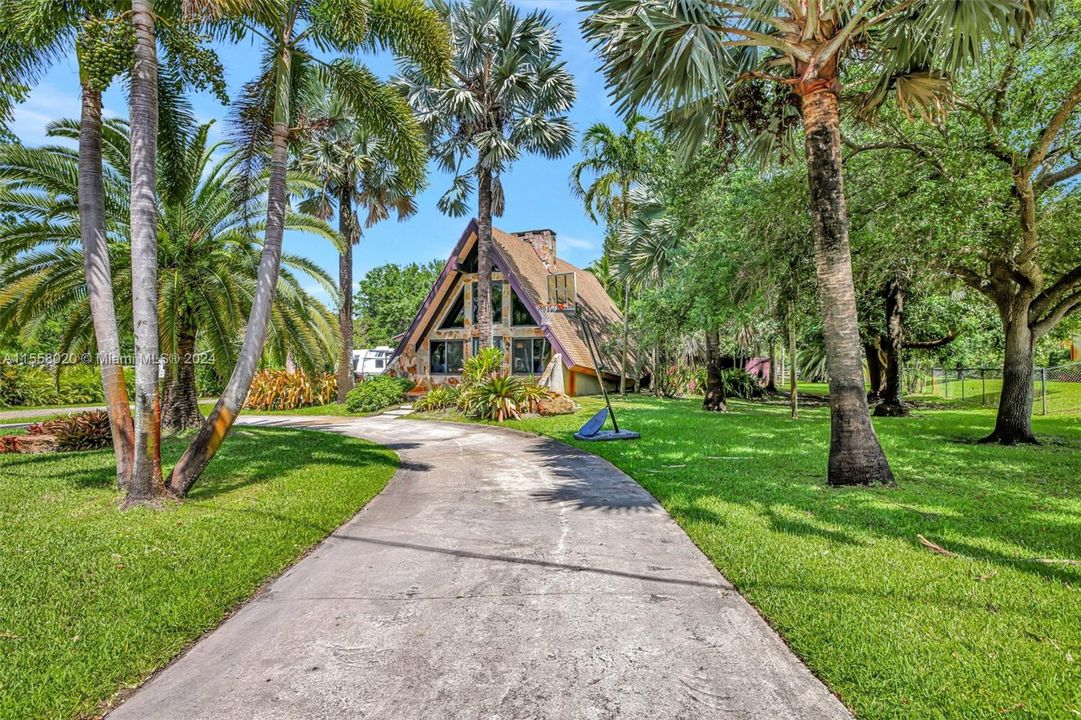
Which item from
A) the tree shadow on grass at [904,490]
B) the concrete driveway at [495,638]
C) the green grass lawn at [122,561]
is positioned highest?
the tree shadow on grass at [904,490]

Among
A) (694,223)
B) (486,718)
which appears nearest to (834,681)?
(486,718)

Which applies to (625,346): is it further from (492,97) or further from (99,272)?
(99,272)

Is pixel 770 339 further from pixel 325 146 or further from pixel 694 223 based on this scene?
pixel 325 146

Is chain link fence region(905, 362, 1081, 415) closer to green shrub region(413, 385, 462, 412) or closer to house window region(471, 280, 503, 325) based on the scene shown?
green shrub region(413, 385, 462, 412)

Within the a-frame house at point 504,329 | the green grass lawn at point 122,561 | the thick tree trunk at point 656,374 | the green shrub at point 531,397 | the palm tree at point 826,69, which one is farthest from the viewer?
the thick tree trunk at point 656,374

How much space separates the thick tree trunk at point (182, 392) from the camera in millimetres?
12934

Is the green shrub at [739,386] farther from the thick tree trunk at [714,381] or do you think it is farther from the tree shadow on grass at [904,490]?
the tree shadow on grass at [904,490]

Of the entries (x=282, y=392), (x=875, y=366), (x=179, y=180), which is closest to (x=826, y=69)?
(x=179, y=180)

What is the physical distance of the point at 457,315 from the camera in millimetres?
23094

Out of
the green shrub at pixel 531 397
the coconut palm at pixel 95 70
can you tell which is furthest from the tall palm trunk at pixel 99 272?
the green shrub at pixel 531 397

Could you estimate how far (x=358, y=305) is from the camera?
53.1m

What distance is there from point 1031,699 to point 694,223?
44.7 feet

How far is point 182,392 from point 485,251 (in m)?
9.66

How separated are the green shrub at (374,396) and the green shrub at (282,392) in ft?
8.82
